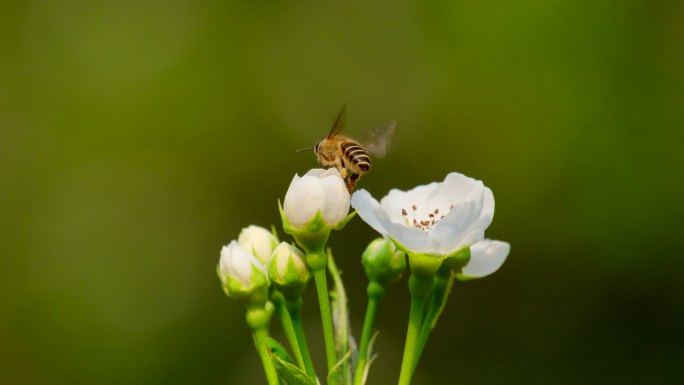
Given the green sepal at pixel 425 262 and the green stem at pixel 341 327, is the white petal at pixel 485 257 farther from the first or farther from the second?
the green stem at pixel 341 327

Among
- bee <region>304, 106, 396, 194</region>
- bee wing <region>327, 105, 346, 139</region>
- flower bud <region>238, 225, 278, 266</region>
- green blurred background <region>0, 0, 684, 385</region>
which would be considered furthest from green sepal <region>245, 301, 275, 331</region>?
green blurred background <region>0, 0, 684, 385</region>

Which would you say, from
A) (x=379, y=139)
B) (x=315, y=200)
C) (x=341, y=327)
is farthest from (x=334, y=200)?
(x=379, y=139)

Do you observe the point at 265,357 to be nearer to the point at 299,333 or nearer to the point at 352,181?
the point at 299,333

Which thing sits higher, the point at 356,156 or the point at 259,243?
the point at 356,156

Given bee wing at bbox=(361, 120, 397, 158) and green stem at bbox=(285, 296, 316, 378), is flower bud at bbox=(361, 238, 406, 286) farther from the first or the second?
bee wing at bbox=(361, 120, 397, 158)

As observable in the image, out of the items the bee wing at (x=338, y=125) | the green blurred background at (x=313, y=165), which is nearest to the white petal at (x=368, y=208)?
the bee wing at (x=338, y=125)
